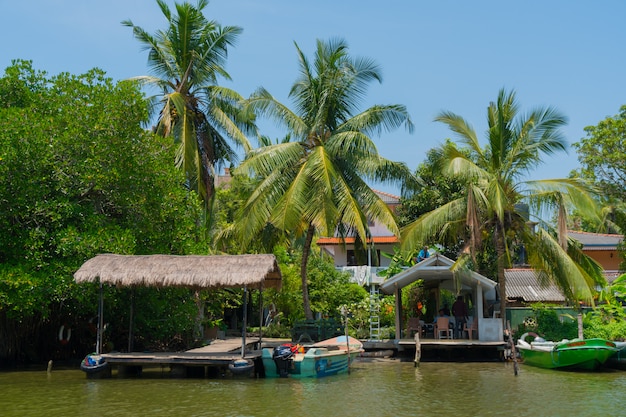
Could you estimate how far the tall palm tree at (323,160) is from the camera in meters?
21.1

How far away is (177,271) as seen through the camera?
16734 millimetres

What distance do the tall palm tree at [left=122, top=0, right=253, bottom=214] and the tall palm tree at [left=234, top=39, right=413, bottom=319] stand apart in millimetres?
2021

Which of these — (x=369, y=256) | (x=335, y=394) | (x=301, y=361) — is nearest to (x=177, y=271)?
(x=301, y=361)

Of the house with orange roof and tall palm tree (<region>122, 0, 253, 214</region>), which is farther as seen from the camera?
the house with orange roof

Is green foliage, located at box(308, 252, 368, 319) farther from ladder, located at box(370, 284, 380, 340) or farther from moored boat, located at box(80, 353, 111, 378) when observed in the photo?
moored boat, located at box(80, 353, 111, 378)

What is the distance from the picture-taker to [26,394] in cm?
1412

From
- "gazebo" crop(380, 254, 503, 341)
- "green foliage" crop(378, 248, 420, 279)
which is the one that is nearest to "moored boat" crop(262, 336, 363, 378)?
"gazebo" crop(380, 254, 503, 341)

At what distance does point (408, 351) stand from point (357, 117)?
26.9ft

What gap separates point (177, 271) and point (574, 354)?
10.7 meters

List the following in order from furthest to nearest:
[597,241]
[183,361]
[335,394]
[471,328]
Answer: [597,241] < [471,328] < [183,361] < [335,394]

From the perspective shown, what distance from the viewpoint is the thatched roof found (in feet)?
53.5

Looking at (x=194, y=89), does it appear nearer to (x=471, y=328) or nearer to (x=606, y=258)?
(x=471, y=328)

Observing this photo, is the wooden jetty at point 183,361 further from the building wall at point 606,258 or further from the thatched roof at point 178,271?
the building wall at point 606,258

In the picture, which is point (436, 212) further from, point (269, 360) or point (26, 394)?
point (26, 394)
